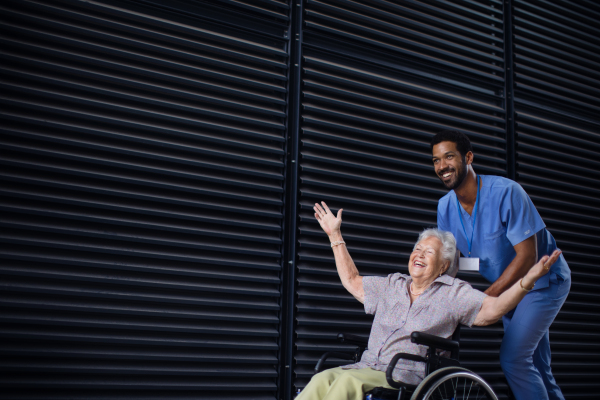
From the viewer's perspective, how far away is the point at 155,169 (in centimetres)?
250

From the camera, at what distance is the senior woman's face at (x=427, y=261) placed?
226cm

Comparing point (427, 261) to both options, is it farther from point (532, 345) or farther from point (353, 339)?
point (532, 345)

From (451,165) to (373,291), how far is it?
0.81m

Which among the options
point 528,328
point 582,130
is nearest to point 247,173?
point 528,328

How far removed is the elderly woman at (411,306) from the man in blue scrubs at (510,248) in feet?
0.87

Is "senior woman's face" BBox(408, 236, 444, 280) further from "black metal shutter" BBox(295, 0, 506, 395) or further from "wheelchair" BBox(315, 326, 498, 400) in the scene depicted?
"black metal shutter" BBox(295, 0, 506, 395)

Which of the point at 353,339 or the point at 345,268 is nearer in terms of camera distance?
the point at 353,339

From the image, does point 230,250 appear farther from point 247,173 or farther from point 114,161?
point 114,161

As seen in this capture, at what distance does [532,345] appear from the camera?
240 centimetres

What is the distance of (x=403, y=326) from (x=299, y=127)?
4.28ft

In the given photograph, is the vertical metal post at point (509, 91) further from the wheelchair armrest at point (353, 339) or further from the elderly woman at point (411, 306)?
the wheelchair armrest at point (353, 339)

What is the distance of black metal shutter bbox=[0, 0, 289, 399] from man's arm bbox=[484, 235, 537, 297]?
3.72 ft

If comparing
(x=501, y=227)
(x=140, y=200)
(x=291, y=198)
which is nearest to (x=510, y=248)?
(x=501, y=227)

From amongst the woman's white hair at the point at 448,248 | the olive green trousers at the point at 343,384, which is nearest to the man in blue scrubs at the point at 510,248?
the woman's white hair at the point at 448,248
